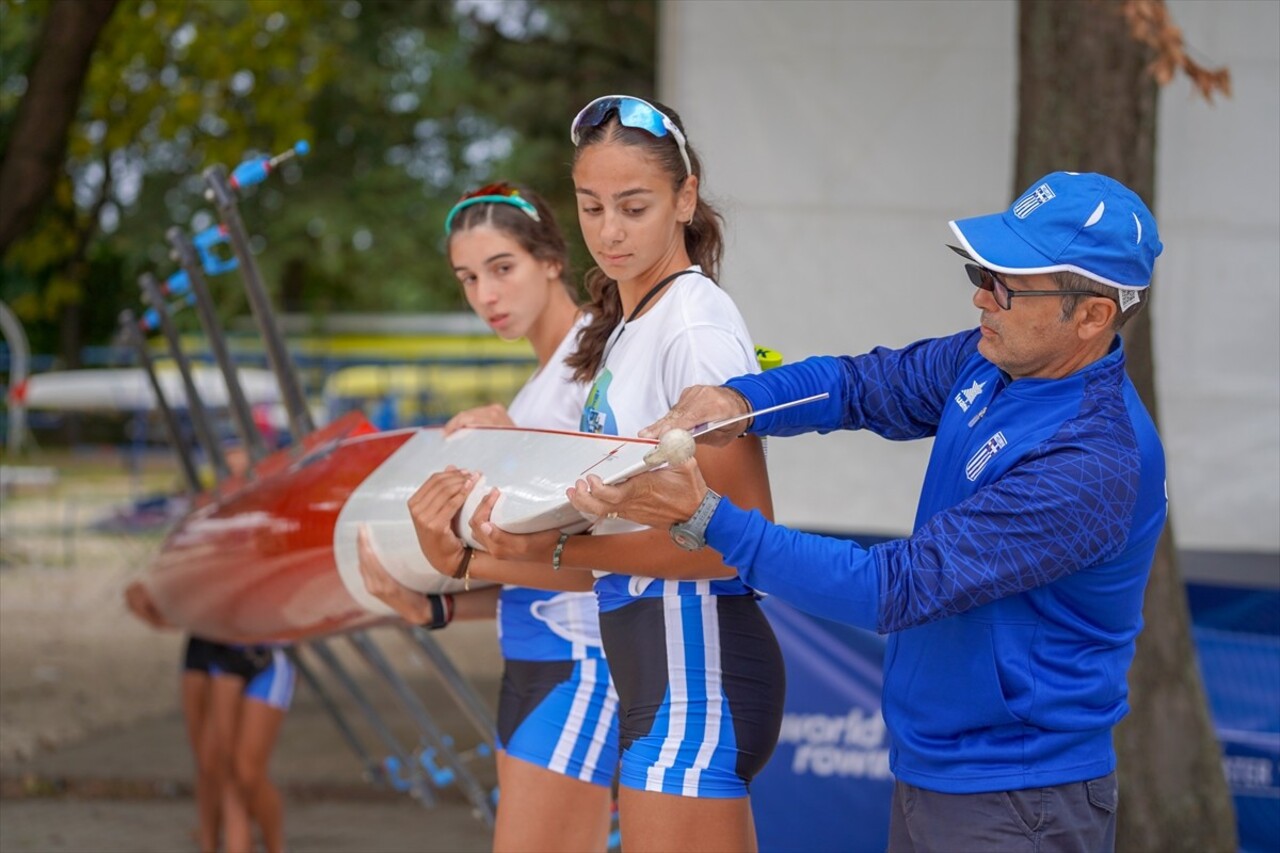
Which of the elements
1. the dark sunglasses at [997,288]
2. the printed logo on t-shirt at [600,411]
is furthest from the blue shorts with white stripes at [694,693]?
the dark sunglasses at [997,288]

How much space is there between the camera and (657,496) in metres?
1.90

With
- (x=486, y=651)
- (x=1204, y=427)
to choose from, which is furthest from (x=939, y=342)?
(x=486, y=651)

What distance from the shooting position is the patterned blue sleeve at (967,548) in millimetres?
1826

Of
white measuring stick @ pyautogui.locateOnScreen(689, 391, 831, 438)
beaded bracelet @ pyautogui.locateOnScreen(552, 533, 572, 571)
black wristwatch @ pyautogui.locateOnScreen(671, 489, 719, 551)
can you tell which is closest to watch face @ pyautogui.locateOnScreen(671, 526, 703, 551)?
black wristwatch @ pyautogui.locateOnScreen(671, 489, 719, 551)

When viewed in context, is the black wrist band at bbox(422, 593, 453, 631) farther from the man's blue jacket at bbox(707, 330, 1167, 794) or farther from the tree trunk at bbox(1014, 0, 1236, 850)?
the tree trunk at bbox(1014, 0, 1236, 850)

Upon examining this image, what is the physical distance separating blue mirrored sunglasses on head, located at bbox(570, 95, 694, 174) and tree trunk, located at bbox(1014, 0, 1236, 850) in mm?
1942

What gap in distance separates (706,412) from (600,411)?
0.35 metres

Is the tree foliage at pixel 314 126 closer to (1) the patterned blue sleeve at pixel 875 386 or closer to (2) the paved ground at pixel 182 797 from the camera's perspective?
(1) the patterned blue sleeve at pixel 875 386

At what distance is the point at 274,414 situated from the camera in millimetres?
18625

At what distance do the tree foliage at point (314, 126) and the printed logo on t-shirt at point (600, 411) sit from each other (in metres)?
0.62

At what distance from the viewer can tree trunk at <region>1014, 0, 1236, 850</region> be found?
4039 millimetres

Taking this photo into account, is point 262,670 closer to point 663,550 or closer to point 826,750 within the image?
point 826,750

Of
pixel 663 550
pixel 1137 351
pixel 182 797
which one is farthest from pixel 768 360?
pixel 182 797

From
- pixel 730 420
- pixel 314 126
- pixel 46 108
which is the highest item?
pixel 314 126
